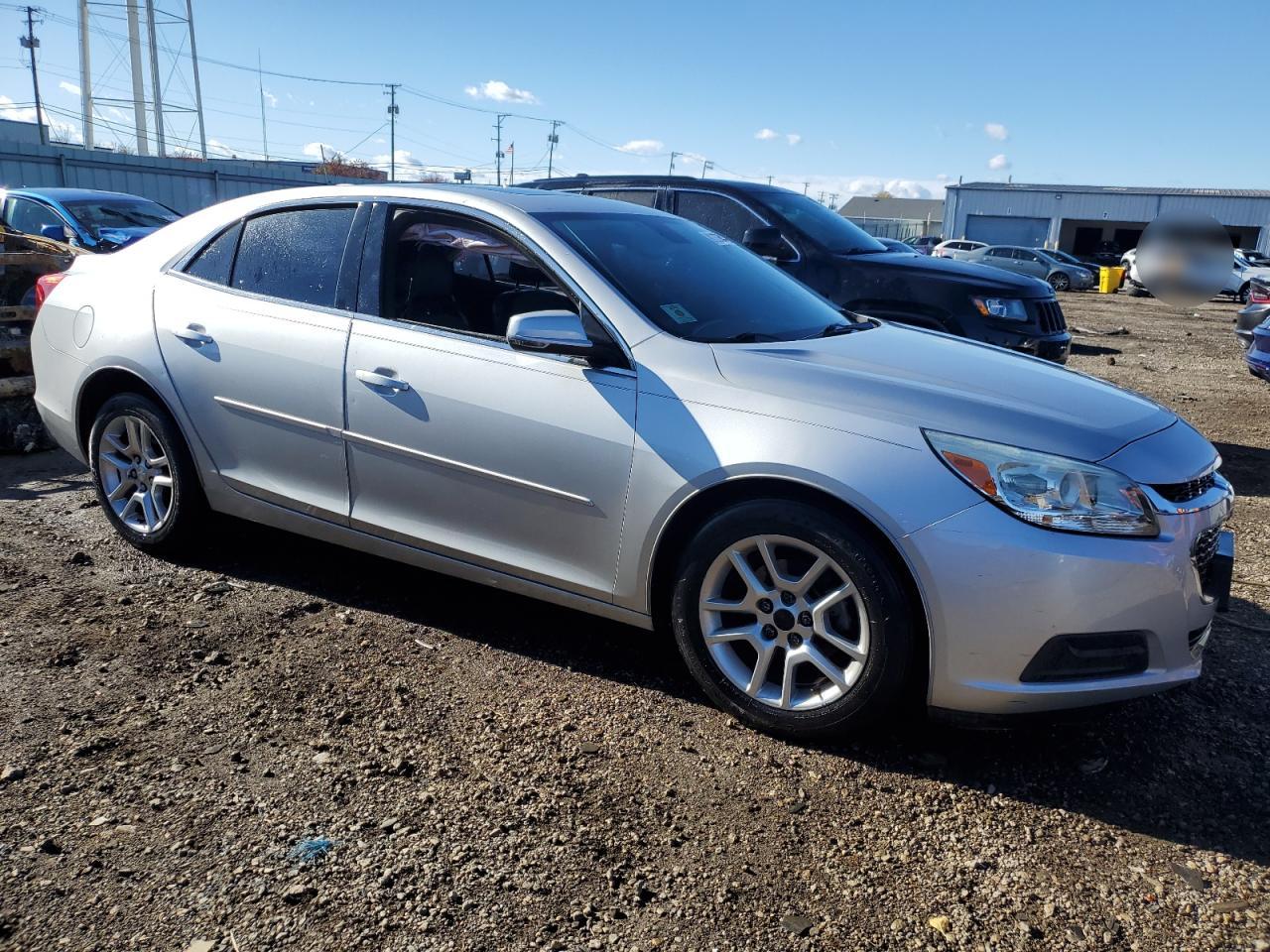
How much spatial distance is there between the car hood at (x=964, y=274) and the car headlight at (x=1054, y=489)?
14.1 feet

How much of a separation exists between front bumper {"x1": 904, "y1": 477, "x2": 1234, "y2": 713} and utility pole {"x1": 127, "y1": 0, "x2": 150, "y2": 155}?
64.8 m

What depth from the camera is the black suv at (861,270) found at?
264 inches

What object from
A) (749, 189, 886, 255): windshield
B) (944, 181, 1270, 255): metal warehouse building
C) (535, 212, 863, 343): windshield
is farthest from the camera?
(944, 181, 1270, 255): metal warehouse building

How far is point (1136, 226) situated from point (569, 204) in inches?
2252

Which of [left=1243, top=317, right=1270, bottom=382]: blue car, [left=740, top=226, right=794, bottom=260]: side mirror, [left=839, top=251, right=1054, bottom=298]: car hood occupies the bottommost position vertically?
[left=1243, top=317, right=1270, bottom=382]: blue car

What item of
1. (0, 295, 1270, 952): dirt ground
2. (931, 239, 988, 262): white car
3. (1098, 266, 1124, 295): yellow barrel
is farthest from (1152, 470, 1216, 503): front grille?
(1098, 266, 1124, 295): yellow barrel

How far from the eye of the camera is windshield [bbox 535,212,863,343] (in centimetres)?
346

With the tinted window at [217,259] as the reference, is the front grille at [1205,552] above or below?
below

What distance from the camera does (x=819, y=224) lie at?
741 centimetres

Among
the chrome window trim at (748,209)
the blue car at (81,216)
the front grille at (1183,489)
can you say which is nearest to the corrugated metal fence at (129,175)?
the blue car at (81,216)

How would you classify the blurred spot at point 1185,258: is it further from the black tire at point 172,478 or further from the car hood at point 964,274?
the black tire at point 172,478

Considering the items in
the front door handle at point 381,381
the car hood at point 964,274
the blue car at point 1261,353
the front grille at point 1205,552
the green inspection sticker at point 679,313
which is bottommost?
the front grille at point 1205,552

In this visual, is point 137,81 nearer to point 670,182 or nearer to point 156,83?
point 156,83

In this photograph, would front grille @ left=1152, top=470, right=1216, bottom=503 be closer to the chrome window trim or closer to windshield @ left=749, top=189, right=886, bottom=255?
the chrome window trim
